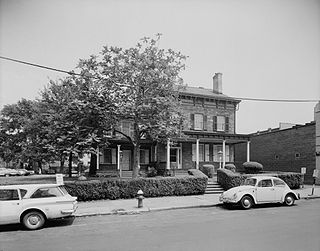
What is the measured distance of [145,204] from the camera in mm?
14000

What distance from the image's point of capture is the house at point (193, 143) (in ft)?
82.8

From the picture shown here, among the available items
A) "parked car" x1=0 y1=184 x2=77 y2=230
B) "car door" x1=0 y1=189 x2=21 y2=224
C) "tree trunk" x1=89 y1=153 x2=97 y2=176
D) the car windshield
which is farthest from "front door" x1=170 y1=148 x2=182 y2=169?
"car door" x1=0 y1=189 x2=21 y2=224

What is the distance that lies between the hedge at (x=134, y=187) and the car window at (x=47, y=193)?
5014 mm

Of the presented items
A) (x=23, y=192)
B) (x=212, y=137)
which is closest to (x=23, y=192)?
(x=23, y=192)

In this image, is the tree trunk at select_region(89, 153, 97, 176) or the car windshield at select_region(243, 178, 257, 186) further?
the tree trunk at select_region(89, 153, 97, 176)

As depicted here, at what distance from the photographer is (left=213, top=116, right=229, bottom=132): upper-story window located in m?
28.7

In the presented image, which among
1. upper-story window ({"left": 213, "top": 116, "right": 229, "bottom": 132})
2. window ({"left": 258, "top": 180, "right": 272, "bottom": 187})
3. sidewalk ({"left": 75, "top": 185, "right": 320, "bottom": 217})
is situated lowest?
sidewalk ({"left": 75, "top": 185, "right": 320, "bottom": 217})

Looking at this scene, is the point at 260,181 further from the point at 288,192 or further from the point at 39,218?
the point at 39,218

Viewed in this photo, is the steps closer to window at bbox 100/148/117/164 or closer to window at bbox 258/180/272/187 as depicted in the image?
window at bbox 258/180/272/187

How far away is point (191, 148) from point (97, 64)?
13605mm

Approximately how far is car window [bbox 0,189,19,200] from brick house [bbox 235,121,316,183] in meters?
22.5

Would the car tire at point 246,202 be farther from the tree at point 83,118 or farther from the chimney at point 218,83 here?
the chimney at point 218,83

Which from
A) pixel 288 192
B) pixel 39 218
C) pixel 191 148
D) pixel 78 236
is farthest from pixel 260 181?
pixel 191 148

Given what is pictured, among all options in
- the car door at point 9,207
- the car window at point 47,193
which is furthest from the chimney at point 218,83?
the car door at point 9,207
